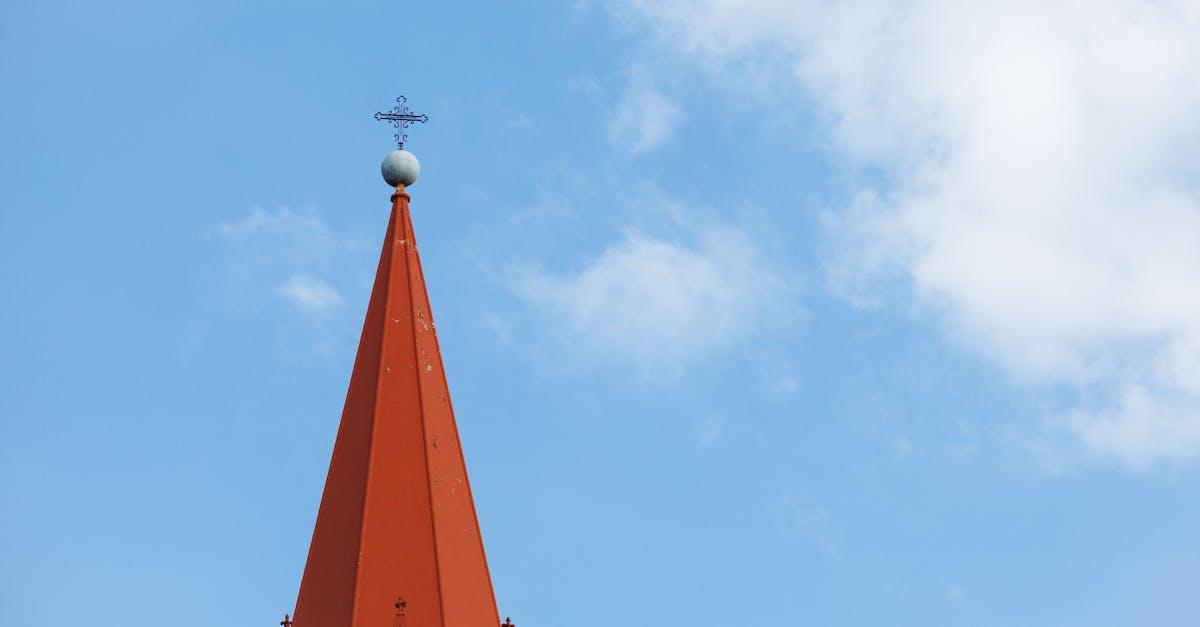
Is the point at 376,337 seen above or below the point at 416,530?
above

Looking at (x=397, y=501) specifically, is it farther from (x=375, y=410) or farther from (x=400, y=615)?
(x=400, y=615)

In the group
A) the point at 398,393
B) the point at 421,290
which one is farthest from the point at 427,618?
the point at 421,290

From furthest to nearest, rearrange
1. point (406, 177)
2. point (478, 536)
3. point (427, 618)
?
Answer: 1. point (406, 177)
2. point (478, 536)
3. point (427, 618)

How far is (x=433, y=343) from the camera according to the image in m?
46.2

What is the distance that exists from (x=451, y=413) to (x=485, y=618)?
460 cm

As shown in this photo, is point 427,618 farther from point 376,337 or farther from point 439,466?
point 376,337

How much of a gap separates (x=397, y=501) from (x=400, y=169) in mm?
7910

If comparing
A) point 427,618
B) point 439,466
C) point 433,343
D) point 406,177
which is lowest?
point 427,618

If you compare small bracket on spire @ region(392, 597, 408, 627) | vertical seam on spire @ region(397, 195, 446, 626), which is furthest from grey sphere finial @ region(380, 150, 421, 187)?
small bracket on spire @ region(392, 597, 408, 627)

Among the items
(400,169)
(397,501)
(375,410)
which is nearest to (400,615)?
(397,501)

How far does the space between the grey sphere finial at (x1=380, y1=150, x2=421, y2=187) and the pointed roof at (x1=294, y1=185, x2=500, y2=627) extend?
6.31ft

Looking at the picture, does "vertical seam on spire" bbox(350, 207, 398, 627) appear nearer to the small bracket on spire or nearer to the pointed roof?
the pointed roof

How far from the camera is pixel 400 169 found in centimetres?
4750

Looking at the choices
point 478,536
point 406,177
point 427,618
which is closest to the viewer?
point 427,618
